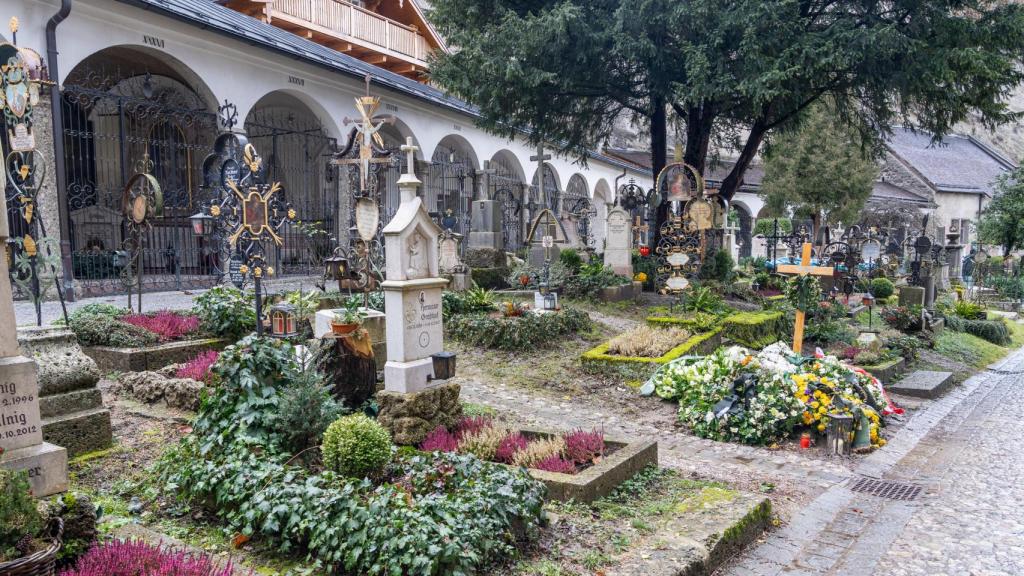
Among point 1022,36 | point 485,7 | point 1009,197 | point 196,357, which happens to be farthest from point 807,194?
point 196,357

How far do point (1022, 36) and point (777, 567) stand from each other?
14.2 meters

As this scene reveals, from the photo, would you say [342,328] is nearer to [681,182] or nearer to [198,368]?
[198,368]

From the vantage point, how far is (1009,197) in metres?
28.8

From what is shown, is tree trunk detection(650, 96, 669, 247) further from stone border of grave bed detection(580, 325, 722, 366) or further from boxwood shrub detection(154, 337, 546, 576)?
boxwood shrub detection(154, 337, 546, 576)

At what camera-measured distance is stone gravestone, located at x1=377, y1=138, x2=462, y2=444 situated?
610cm

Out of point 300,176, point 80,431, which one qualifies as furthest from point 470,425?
point 300,176

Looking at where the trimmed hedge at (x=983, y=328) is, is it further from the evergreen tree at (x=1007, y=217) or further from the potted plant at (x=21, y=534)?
the potted plant at (x=21, y=534)

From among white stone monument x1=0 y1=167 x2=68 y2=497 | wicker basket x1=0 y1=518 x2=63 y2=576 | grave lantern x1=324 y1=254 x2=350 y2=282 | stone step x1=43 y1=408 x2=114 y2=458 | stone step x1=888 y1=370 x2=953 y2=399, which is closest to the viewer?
wicker basket x1=0 y1=518 x2=63 y2=576

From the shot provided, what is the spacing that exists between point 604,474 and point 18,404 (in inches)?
143

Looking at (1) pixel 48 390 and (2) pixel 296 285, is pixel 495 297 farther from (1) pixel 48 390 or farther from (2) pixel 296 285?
(1) pixel 48 390

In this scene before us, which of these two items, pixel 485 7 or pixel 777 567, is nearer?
pixel 777 567

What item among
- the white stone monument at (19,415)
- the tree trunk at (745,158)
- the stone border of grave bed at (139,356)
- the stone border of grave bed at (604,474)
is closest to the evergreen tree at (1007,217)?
the tree trunk at (745,158)

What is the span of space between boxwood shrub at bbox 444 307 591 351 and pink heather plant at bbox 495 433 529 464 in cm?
500

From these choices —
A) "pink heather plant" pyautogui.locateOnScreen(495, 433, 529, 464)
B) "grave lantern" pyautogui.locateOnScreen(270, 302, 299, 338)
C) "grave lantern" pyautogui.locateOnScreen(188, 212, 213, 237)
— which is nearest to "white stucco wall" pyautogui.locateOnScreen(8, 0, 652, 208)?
"grave lantern" pyautogui.locateOnScreen(188, 212, 213, 237)
